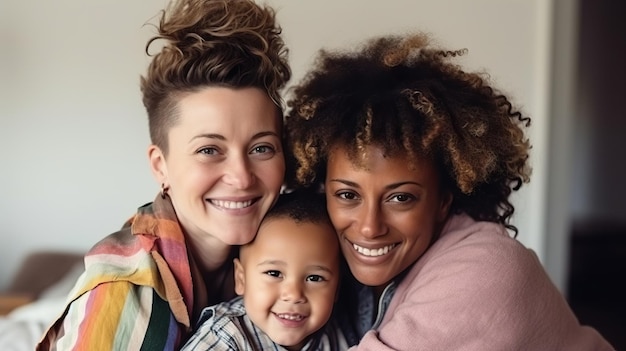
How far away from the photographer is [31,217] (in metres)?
2.45

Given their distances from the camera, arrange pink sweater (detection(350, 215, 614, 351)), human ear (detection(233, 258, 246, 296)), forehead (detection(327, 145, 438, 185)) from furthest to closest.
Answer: human ear (detection(233, 258, 246, 296)), forehead (detection(327, 145, 438, 185)), pink sweater (detection(350, 215, 614, 351))

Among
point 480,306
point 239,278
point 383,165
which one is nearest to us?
point 480,306

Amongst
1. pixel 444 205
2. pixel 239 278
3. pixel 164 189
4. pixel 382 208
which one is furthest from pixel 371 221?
pixel 164 189

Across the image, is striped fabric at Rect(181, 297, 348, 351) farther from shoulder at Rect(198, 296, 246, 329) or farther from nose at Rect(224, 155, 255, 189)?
nose at Rect(224, 155, 255, 189)

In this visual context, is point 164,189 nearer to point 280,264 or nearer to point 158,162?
point 158,162

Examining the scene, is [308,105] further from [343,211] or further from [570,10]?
[570,10]

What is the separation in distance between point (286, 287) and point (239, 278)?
11cm

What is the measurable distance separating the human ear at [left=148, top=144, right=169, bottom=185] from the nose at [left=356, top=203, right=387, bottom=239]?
1.11ft

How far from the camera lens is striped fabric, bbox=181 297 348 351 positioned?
103 centimetres

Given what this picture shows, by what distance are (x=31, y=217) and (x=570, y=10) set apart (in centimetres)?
194

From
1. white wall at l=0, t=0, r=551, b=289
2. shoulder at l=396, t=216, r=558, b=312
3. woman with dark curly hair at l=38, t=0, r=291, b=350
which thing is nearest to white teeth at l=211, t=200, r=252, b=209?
woman with dark curly hair at l=38, t=0, r=291, b=350

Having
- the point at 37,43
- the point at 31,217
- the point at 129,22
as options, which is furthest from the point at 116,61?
the point at 31,217

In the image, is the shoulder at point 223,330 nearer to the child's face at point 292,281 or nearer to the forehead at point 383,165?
the child's face at point 292,281

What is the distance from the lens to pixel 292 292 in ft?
3.52
